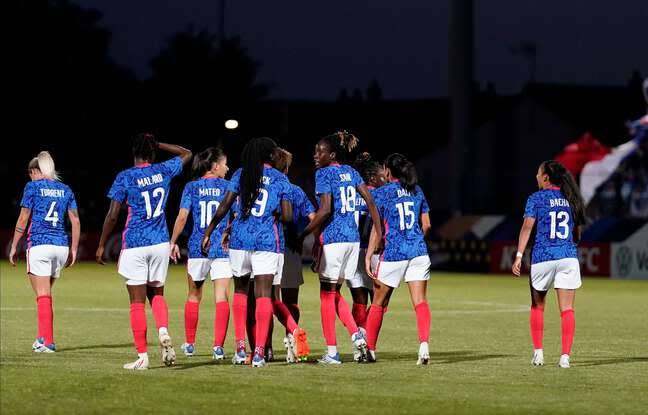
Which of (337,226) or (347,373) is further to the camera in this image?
(337,226)

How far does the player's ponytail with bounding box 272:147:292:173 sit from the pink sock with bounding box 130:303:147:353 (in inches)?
73.5

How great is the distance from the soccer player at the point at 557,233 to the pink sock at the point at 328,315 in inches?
73.7

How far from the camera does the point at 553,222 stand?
1448cm

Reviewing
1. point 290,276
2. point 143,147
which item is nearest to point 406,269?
point 290,276

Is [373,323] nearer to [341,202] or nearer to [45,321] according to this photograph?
[341,202]

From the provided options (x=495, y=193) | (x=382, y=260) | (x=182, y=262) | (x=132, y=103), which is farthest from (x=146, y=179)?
(x=495, y=193)

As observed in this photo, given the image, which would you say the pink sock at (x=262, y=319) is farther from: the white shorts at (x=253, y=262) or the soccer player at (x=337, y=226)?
the soccer player at (x=337, y=226)

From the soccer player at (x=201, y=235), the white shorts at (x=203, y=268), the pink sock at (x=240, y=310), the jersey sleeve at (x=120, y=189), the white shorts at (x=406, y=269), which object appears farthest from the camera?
the white shorts at (x=203, y=268)

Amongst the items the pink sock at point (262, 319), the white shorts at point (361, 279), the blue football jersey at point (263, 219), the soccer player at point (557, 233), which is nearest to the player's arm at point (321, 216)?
the blue football jersey at point (263, 219)

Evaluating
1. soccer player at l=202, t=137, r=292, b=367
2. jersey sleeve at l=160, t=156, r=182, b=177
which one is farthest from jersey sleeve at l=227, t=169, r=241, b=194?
jersey sleeve at l=160, t=156, r=182, b=177

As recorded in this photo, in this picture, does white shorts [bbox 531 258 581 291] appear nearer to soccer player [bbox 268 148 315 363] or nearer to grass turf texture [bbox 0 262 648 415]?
grass turf texture [bbox 0 262 648 415]

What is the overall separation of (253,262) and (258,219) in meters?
0.41

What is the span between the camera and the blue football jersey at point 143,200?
1343cm

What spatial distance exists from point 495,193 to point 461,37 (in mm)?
27987
